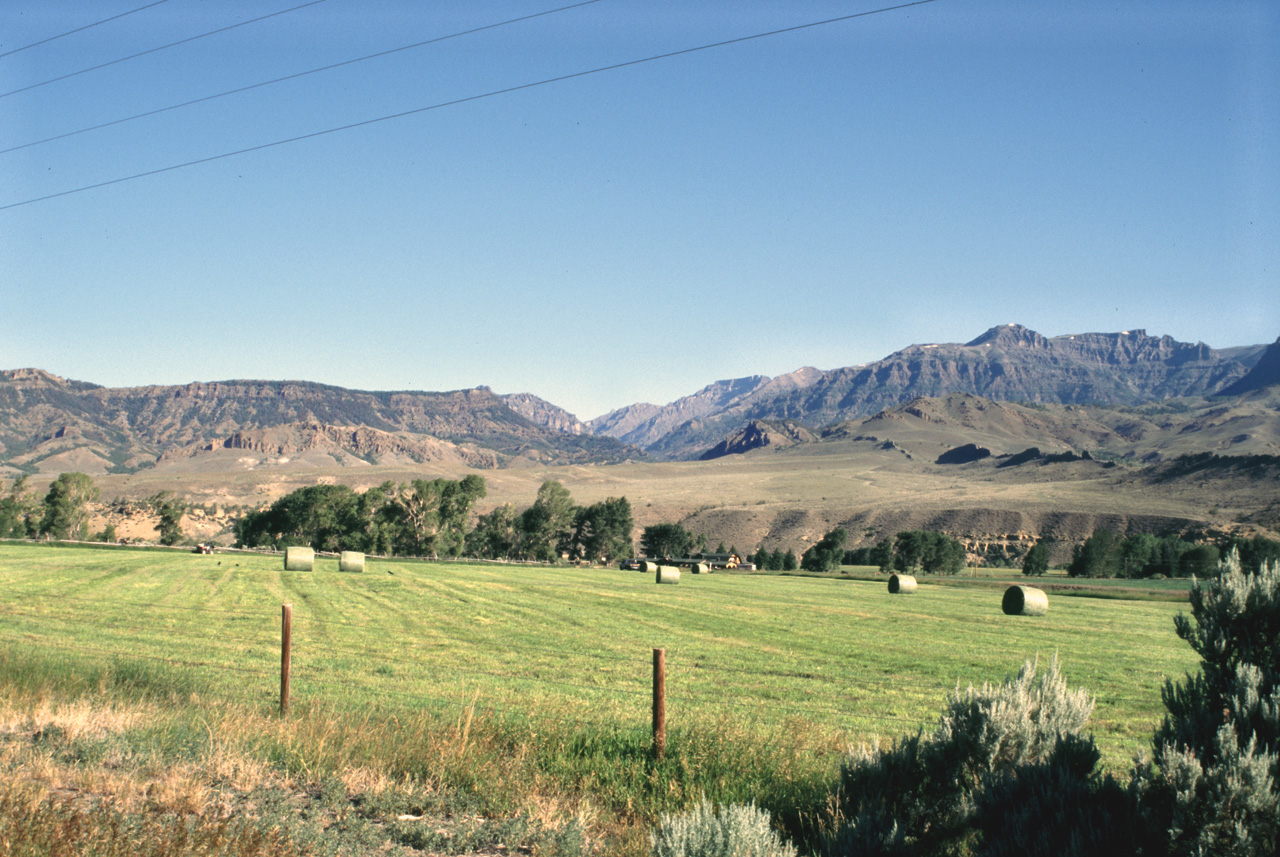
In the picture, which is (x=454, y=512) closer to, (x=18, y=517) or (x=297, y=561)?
(x=297, y=561)

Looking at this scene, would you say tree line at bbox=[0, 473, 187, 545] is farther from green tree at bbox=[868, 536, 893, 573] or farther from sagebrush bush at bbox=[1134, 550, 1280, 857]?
sagebrush bush at bbox=[1134, 550, 1280, 857]

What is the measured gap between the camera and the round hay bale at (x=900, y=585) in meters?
53.4

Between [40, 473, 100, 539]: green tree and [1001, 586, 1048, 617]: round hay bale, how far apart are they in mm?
101598

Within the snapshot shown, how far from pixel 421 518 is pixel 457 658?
82.0 meters

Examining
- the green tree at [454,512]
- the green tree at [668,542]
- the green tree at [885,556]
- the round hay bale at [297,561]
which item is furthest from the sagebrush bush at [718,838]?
the green tree at [668,542]

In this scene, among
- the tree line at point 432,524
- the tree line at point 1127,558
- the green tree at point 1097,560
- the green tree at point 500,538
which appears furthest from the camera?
the green tree at point 500,538

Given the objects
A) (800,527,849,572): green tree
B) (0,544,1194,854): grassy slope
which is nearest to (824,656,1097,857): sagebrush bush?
(0,544,1194,854): grassy slope

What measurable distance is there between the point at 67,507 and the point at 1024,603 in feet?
344

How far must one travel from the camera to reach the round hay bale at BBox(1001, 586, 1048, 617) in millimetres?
37625

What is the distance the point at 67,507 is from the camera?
101500 mm

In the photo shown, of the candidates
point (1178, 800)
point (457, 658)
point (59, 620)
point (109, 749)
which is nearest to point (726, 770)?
point (1178, 800)

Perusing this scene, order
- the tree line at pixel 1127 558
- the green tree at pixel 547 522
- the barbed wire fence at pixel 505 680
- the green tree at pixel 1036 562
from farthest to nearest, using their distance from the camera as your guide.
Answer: the green tree at pixel 547 522 → the green tree at pixel 1036 562 → the tree line at pixel 1127 558 → the barbed wire fence at pixel 505 680

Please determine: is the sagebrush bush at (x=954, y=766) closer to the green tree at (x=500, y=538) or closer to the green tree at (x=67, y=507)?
the green tree at (x=500, y=538)

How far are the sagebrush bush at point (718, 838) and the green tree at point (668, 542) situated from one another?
102m
